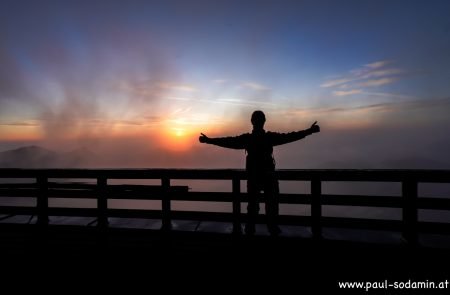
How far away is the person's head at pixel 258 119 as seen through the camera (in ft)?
17.2

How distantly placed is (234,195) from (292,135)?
1585mm

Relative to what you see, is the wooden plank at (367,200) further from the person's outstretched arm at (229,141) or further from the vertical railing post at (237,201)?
the person's outstretched arm at (229,141)

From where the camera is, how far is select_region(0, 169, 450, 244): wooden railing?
4.92m

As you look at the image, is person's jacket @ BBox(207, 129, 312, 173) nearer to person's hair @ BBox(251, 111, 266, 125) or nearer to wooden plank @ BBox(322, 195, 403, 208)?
person's hair @ BBox(251, 111, 266, 125)

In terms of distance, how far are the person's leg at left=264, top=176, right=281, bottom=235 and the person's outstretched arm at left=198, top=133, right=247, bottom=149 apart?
2.76ft

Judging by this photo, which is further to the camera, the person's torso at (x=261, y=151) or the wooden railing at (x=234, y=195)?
the person's torso at (x=261, y=151)

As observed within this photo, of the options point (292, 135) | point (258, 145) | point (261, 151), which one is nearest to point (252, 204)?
point (261, 151)

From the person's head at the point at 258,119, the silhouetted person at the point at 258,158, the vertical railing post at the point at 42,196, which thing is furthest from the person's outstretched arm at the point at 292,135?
the vertical railing post at the point at 42,196

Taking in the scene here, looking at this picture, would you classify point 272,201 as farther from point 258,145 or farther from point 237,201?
point 258,145

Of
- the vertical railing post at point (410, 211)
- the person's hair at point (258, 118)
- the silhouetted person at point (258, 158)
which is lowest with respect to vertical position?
the vertical railing post at point (410, 211)

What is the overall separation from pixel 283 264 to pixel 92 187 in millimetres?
4254

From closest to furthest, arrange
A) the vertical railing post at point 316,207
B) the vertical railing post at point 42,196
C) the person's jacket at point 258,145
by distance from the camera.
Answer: the vertical railing post at point 316,207, the person's jacket at point 258,145, the vertical railing post at point 42,196

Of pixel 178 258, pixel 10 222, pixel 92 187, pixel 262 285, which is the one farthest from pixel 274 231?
pixel 10 222

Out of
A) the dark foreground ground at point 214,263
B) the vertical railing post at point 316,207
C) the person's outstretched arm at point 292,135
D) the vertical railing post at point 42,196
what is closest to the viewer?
the dark foreground ground at point 214,263
